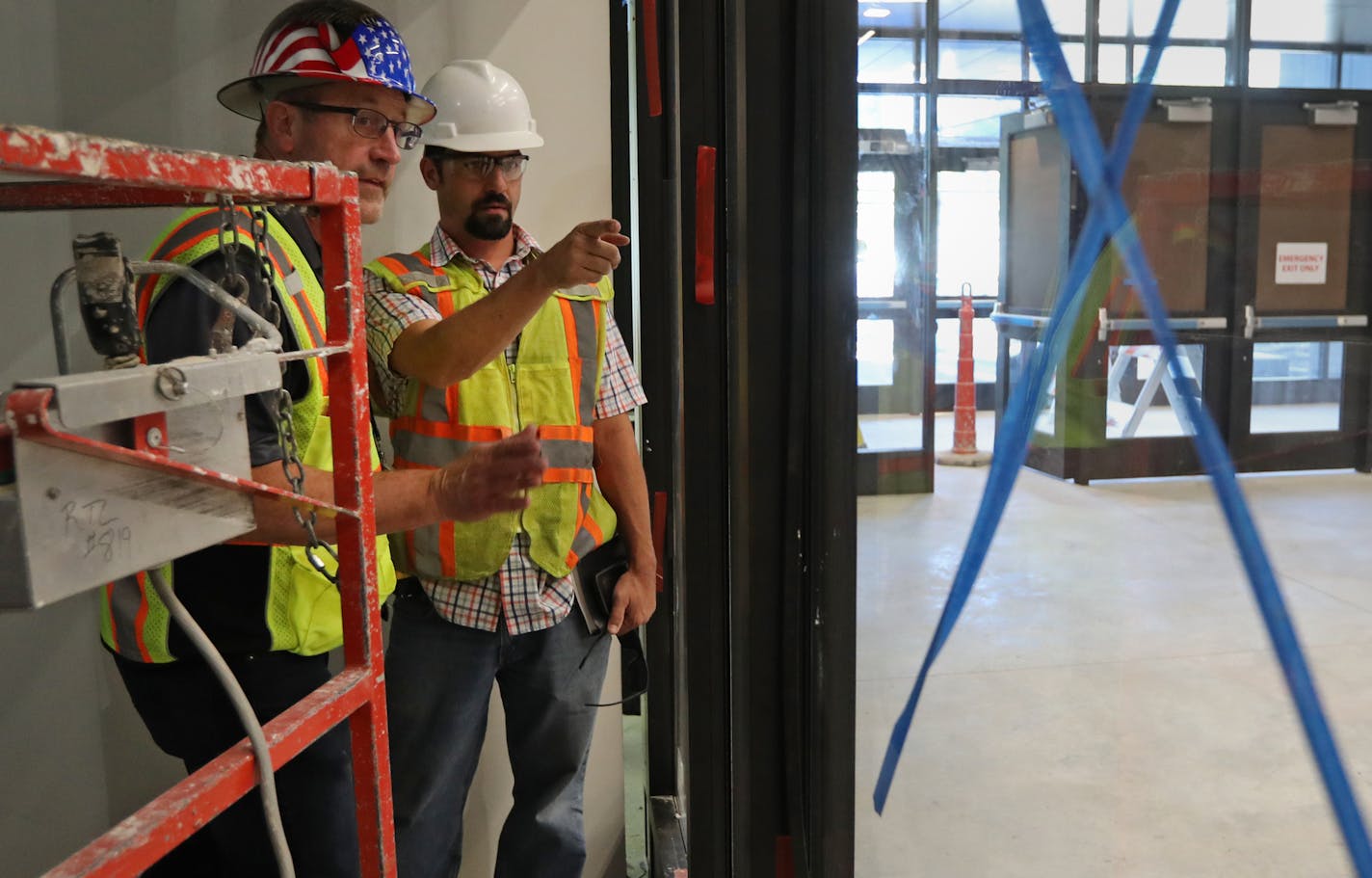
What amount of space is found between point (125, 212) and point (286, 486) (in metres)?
1.38

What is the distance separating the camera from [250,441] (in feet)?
4.16

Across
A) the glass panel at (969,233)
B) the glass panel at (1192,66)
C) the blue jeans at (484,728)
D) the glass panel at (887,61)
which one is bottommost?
the blue jeans at (484,728)

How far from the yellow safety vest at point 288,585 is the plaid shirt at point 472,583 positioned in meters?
0.40

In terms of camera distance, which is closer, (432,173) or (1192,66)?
(1192,66)

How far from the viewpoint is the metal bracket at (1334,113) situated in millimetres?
377

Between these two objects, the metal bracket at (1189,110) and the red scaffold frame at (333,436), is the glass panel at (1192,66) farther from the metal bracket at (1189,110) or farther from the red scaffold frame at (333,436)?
the red scaffold frame at (333,436)

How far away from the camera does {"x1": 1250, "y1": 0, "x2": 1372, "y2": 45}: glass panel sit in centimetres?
37

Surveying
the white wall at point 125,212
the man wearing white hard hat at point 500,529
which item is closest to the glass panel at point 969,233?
the man wearing white hard hat at point 500,529

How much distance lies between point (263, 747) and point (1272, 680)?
748 mm

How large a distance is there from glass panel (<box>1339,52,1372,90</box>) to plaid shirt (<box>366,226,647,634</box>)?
5.42ft

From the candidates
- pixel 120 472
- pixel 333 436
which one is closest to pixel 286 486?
pixel 333 436

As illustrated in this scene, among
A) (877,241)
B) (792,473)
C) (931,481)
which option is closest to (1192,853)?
(931,481)

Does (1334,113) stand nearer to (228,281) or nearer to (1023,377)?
(1023,377)

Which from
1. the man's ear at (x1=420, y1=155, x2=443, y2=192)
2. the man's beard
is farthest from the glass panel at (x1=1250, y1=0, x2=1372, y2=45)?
the man's ear at (x1=420, y1=155, x2=443, y2=192)
